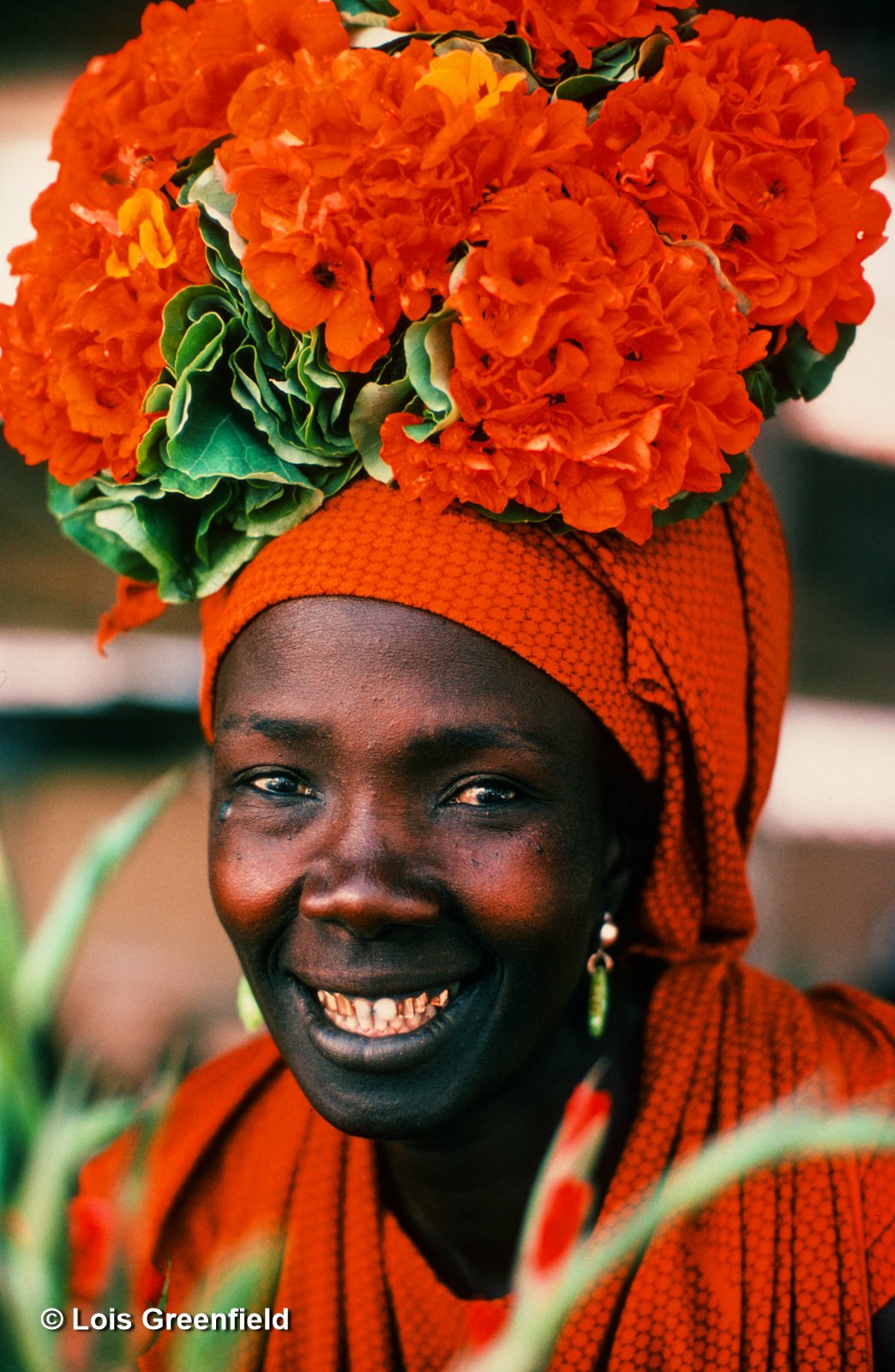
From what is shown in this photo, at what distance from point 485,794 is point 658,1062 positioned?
1.95ft

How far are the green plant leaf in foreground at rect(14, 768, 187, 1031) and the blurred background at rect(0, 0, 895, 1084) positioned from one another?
2.17 metres

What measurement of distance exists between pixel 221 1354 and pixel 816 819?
11.1 ft

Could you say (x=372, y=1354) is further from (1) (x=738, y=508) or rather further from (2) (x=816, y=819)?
(2) (x=816, y=819)

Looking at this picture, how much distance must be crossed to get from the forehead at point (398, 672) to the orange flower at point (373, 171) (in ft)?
1.02

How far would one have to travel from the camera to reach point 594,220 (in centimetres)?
133

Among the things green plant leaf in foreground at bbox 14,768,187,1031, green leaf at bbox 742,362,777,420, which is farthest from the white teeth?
green leaf at bbox 742,362,777,420

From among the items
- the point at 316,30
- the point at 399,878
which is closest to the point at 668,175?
the point at 316,30

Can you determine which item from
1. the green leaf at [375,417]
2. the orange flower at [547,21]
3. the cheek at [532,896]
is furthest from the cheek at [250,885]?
the orange flower at [547,21]

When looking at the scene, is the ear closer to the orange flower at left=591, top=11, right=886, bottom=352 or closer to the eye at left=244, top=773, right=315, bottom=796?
the eye at left=244, top=773, right=315, bottom=796

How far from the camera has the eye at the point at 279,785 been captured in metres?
1.56

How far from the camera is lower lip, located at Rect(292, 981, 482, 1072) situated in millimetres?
1492

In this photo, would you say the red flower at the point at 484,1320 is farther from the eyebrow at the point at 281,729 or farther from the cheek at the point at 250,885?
the eyebrow at the point at 281,729

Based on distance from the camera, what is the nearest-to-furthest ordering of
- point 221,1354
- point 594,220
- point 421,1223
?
point 221,1354, point 594,220, point 421,1223

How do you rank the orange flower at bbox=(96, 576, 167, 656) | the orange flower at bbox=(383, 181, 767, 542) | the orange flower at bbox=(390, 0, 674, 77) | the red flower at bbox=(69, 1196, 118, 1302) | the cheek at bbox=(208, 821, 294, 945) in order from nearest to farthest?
the red flower at bbox=(69, 1196, 118, 1302), the orange flower at bbox=(383, 181, 767, 542), the orange flower at bbox=(390, 0, 674, 77), the cheek at bbox=(208, 821, 294, 945), the orange flower at bbox=(96, 576, 167, 656)
